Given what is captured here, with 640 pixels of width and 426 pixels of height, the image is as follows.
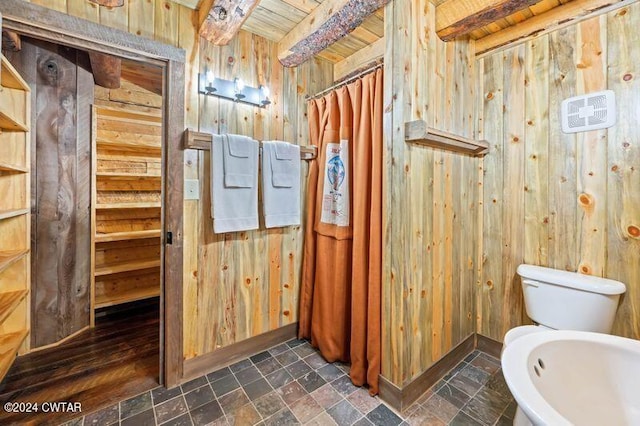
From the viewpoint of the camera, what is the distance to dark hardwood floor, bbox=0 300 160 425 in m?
1.57

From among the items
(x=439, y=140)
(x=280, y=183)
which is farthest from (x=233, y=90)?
(x=439, y=140)

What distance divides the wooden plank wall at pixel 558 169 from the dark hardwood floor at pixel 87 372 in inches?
95.6

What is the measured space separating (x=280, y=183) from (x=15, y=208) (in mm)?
1694

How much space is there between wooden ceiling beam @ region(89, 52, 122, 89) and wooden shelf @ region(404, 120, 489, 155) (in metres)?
2.03

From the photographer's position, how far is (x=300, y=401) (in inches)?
62.2

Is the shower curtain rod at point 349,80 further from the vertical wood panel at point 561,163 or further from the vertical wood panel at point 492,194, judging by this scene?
the vertical wood panel at point 561,163

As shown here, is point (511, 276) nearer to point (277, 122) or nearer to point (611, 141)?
point (611, 141)

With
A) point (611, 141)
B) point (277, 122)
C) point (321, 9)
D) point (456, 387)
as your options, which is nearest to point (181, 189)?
point (277, 122)

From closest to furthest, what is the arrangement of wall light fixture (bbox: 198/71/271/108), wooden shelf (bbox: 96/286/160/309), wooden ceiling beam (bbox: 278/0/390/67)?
1. wooden ceiling beam (bbox: 278/0/390/67)
2. wall light fixture (bbox: 198/71/271/108)
3. wooden shelf (bbox: 96/286/160/309)

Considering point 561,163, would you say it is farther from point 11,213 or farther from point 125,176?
point 125,176

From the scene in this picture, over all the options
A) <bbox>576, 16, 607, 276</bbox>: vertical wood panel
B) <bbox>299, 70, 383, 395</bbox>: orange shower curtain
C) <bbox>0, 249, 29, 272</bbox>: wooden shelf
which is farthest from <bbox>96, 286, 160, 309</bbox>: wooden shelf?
<bbox>576, 16, 607, 276</bbox>: vertical wood panel

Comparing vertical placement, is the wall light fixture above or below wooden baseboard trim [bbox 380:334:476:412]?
above

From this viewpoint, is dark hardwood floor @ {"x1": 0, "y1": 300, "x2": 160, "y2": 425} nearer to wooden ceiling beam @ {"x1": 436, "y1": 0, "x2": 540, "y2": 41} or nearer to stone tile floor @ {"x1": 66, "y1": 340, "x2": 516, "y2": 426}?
stone tile floor @ {"x1": 66, "y1": 340, "x2": 516, "y2": 426}

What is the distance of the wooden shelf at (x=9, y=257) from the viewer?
57.5 inches
